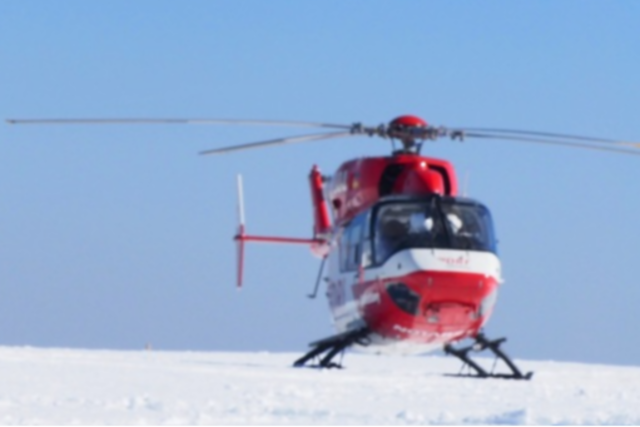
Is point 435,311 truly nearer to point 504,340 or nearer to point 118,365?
point 504,340

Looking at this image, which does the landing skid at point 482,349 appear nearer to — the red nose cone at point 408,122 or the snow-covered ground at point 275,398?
the snow-covered ground at point 275,398

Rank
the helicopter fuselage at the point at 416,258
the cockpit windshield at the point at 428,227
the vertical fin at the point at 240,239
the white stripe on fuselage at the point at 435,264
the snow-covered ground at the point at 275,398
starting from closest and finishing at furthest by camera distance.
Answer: the snow-covered ground at the point at 275,398
the white stripe on fuselage at the point at 435,264
the helicopter fuselage at the point at 416,258
the cockpit windshield at the point at 428,227
the vertical fin at the point at 240,239

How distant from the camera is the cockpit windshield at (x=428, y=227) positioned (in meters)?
17.4

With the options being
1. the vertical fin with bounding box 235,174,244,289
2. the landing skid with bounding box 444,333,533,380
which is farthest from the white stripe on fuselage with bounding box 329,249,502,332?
the vertical fin with bounding box 235,174,244,289

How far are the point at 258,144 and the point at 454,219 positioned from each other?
10.3 ft

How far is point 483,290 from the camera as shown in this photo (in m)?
17.4

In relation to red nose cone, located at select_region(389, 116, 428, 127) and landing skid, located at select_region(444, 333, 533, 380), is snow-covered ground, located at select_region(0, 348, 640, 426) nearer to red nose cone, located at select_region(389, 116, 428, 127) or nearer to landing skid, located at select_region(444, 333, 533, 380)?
landing skid, located at select_region(444, 333, 533, 380)

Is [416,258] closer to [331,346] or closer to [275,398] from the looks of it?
[331,346]

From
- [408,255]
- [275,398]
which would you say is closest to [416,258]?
[408,255]

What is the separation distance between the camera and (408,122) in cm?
1931

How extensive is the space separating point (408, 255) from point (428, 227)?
56 centimetres

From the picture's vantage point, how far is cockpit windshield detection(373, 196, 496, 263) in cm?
1741

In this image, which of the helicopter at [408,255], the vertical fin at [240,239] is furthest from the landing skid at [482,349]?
the vertical fin at [240,239]

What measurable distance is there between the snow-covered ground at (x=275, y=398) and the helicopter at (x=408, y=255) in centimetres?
153
